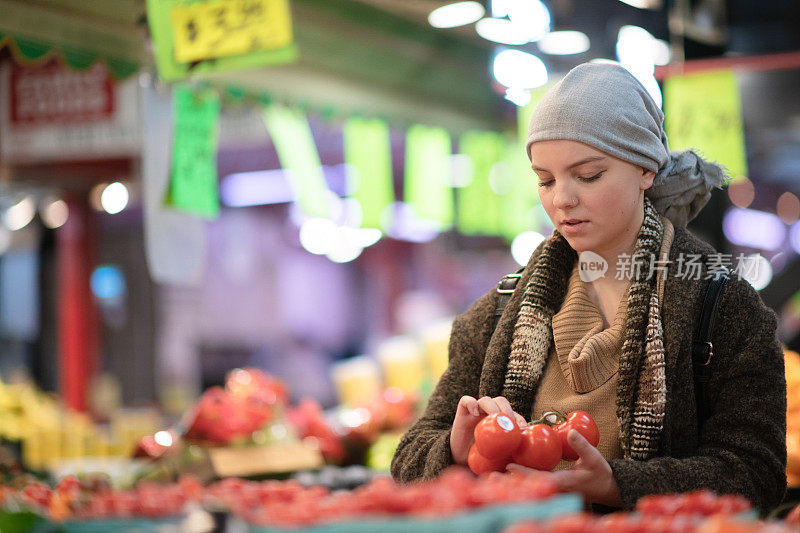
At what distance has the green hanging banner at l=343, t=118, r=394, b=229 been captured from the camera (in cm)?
577

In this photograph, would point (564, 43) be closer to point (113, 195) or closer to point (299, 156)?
point (299, 156)

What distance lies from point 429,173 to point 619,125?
422cm

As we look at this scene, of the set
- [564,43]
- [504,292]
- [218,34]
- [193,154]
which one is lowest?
[504,292]

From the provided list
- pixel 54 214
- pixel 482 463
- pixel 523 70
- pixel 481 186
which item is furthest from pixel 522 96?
pixel 54 214

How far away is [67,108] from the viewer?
5949 mm

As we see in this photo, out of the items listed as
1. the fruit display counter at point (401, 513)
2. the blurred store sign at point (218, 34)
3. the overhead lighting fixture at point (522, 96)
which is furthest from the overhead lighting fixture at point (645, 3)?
the fruit display counter at point (401, 513)

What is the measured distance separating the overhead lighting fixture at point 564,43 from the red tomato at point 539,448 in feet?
11.1

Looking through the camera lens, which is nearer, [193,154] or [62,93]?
[193,154]

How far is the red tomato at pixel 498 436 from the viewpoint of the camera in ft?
6.49

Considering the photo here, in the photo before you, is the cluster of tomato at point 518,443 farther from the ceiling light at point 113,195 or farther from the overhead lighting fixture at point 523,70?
the ceiling light at point 113,195

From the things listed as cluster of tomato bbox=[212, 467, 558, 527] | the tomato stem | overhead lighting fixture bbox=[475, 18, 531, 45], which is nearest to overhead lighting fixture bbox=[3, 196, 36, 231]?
overhead lighting fixture bbox=[475, 18, 531, 45]

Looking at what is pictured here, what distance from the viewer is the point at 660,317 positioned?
225 centimetres

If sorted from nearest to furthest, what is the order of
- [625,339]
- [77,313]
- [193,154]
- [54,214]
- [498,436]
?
[498,436], [625,339], [193,154], [77,313], [54,214]

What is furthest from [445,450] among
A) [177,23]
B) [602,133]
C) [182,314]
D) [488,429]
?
[182,314]
